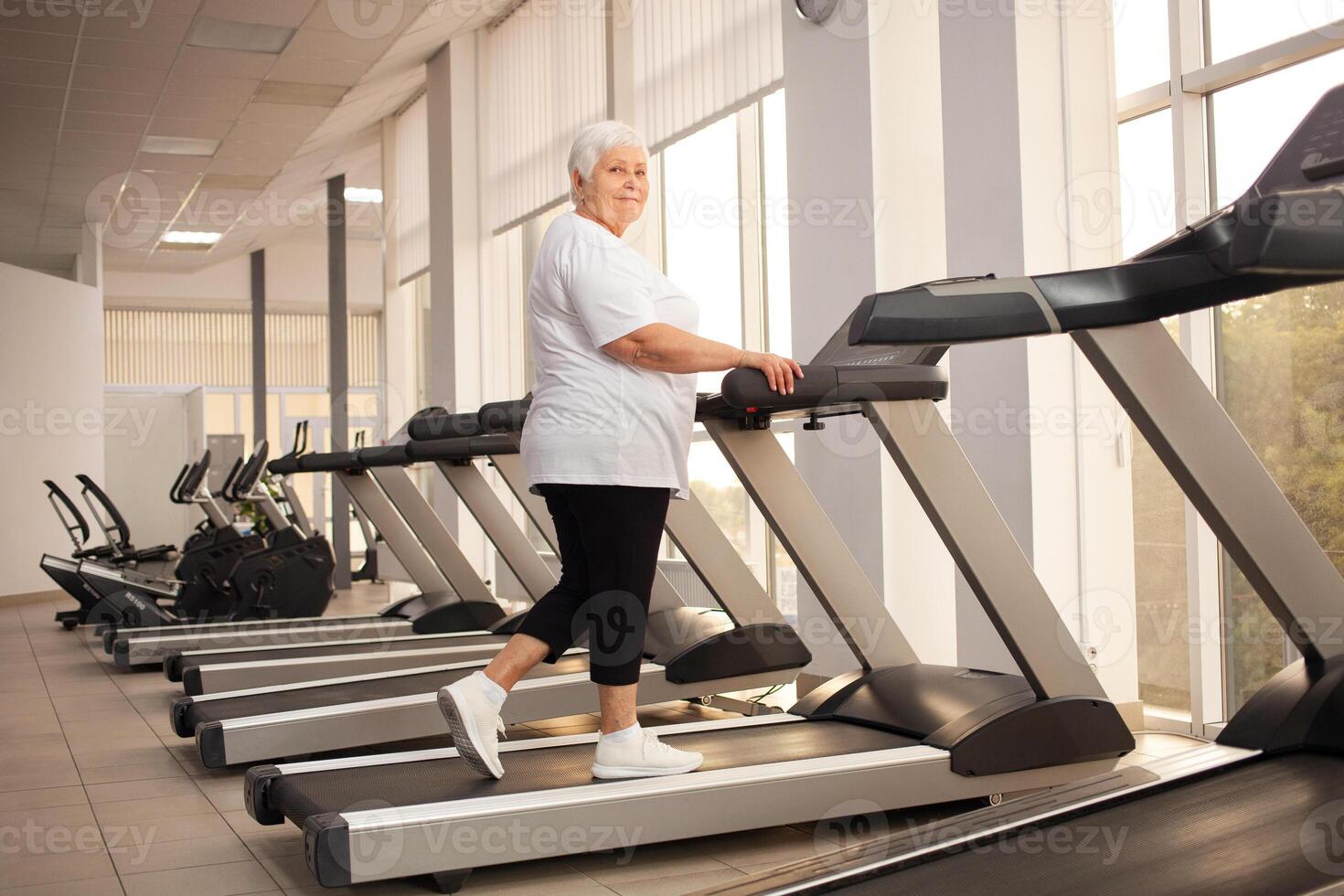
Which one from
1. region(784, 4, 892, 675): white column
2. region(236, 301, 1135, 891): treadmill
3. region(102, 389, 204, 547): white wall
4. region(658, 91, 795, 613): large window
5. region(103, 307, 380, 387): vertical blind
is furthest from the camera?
region(103, 307, 380, 387): vertical blind

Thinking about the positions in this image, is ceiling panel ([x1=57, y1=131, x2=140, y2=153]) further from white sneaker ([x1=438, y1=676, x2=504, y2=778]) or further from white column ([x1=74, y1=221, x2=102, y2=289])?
white sneaker ([x1=438, y1=676, x2=504, y2=778])

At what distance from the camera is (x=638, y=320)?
2.34 meters

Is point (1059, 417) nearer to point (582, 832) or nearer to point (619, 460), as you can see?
point (619, 460)

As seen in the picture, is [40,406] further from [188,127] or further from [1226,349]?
[1226,349]

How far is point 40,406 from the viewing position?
399 inches

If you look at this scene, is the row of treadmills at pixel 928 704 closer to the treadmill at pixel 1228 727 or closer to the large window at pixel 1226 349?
the treadmill at pixel 1228 727

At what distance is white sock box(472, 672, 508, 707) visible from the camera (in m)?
2.36

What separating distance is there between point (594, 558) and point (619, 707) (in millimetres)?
303

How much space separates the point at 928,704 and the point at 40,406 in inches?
375

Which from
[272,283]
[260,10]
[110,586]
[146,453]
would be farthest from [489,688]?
[272,283]

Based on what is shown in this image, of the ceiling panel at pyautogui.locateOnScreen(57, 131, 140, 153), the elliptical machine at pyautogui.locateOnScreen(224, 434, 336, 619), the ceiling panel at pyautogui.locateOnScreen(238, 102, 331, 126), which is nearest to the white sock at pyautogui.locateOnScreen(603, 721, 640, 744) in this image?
the elliptical machine at pyautogui.locateOnScreen(224, 434, 336, 619)

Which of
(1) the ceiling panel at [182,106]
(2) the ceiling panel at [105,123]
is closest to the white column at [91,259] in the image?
(1) the ceiling panel at [182,106]

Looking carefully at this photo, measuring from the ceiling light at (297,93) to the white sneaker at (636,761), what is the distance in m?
6.22

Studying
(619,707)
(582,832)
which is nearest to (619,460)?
(619,707)
